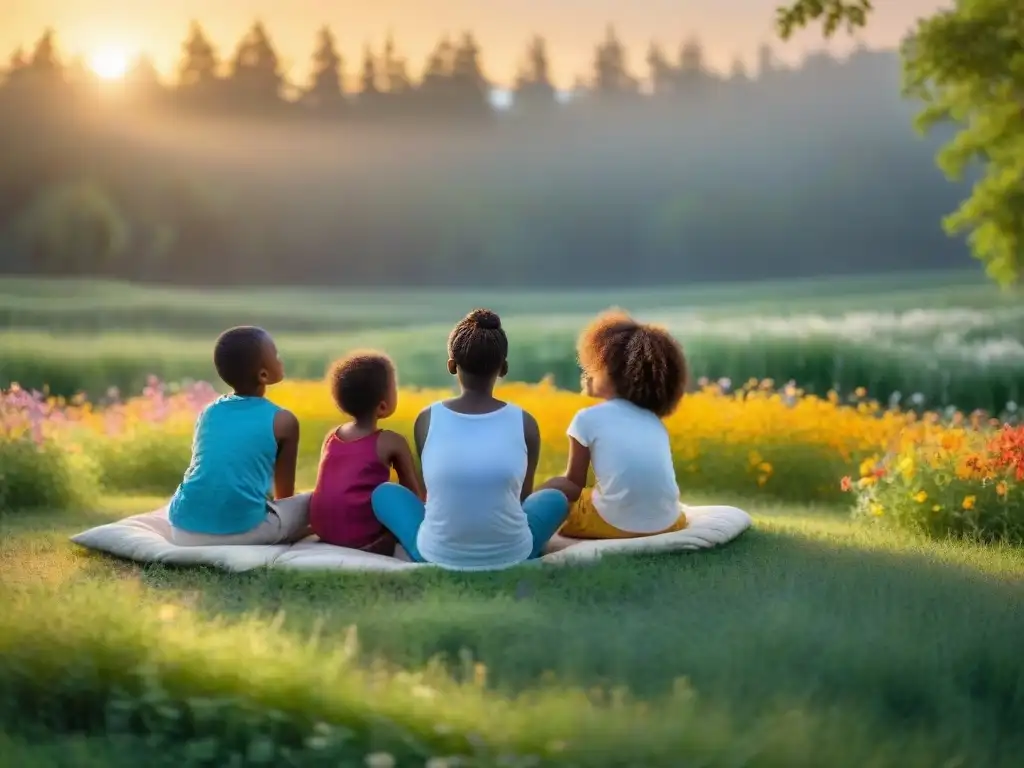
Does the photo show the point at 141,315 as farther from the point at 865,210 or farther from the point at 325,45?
the point at 865,210


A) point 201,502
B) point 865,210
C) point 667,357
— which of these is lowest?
point 201,502

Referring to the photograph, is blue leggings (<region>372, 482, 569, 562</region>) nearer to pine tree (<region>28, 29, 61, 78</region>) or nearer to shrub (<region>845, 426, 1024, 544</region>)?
shrub (<region>845, 426, 1024, 544</region>)

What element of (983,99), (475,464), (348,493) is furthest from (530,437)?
(983,99)

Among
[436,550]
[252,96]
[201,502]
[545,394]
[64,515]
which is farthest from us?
[252,96]

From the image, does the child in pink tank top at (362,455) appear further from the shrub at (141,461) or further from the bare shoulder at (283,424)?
the shrub at (141,461)

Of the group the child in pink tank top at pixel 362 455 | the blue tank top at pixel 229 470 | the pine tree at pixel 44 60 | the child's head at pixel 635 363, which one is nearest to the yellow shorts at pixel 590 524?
the child's head at pixel 635 363

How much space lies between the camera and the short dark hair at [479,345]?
4844 mm

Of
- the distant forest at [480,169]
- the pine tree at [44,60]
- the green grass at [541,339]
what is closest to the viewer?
the green grass at [541,339]

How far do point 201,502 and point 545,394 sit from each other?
5119mm

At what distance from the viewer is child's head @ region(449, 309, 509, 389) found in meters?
4.84

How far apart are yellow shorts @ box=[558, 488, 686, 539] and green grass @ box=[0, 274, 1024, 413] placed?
461 centimetres

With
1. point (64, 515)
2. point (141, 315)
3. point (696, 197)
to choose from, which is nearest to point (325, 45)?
point (696, 197)

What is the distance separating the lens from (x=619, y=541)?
17.4 feet

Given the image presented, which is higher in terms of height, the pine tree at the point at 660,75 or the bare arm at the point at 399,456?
the pine tree at the point at 660,75
